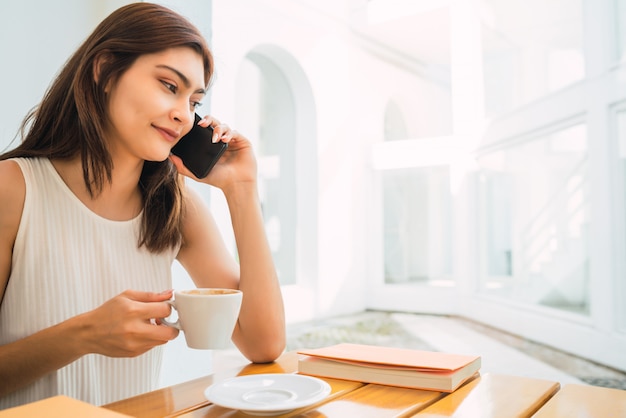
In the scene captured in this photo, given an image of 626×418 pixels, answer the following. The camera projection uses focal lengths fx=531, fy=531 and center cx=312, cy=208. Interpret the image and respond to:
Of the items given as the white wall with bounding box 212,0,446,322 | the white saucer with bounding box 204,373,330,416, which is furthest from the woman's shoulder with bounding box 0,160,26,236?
the white wall with bounding box 212,0,446,322

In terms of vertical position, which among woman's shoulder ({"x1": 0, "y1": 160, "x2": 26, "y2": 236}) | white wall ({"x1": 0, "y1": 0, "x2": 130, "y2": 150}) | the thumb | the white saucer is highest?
white wall ({"x1": 0, "y1": 0, "x2": 130, "y2": 150})

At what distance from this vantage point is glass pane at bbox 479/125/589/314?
12.5ft

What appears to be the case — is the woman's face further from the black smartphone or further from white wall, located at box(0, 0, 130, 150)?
white wall, located at box(0, 0, 130, 150)

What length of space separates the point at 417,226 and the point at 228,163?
4998 mm

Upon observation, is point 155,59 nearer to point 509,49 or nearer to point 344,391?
point 344,391

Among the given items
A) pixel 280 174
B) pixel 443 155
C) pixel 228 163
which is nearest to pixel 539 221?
pixel 443 155

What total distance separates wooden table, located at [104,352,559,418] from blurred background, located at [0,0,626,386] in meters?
2.93

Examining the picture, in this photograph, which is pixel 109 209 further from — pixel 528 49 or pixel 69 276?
pixel 528 49

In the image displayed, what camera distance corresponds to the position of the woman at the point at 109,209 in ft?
3.24

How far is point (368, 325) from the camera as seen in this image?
4824 millimetres

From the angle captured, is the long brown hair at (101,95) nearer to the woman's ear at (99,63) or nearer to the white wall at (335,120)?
the woman's ear at (99,63)

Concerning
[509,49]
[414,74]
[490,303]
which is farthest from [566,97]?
[414,74]

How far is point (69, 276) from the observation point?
1040mm

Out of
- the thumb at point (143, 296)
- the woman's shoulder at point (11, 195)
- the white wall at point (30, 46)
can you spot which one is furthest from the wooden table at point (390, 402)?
the white wall at point (30, 46)
